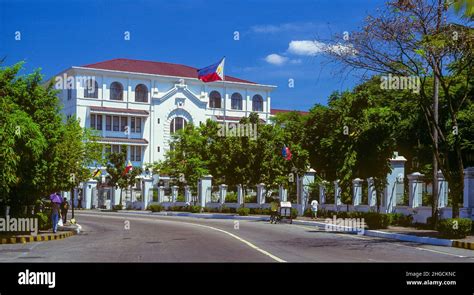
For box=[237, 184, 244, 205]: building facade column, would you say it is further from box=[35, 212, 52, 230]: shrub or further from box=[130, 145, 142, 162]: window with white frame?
box=[130, 145, 142, 162]: window with white frame

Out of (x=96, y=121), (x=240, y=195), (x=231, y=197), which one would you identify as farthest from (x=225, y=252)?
(x=96, y=121)

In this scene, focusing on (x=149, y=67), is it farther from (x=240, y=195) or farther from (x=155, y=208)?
(x=240, y=195)

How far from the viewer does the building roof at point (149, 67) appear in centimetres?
8781

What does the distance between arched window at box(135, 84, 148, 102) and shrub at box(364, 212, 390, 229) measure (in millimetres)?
60762

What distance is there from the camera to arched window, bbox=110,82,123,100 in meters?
86.6

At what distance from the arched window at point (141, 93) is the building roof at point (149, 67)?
2182mm

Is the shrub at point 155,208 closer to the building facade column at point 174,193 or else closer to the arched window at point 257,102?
the building facade column at point 174,193

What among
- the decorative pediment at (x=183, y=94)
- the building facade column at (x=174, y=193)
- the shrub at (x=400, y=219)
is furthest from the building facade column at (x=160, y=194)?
the shrub at (x=400, y=219)

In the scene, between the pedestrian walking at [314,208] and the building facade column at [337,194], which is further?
the building facade column at [337,194]

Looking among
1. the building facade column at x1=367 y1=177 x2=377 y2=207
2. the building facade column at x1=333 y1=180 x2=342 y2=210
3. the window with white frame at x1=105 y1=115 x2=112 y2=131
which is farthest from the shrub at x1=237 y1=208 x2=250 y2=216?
the window with white frame at x1=105 y1=115 x2=112 y2=131

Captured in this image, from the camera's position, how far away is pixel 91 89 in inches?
3305

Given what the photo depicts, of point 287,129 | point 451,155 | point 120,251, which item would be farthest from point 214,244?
point 287,129

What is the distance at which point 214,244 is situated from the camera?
2120 cm
